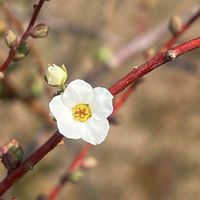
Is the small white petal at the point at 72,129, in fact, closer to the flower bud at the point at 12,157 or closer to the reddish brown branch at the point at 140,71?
the reddish brown branch at the point at 140,71

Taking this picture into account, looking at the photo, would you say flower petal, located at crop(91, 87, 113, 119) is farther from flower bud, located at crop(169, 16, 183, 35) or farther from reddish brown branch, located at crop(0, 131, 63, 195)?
flower bud, located at crop(169, 16, 183, 35)

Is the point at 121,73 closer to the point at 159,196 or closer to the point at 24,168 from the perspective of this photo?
the point at 159,196

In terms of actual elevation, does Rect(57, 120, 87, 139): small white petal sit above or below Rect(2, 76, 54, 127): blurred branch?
above

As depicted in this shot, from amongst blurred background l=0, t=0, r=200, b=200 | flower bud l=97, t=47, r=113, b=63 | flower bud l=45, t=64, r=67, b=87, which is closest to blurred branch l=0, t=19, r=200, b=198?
flower bud l=45, t=64, r=67, b=87

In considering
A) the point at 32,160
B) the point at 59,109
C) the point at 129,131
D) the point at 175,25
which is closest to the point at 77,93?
the point at 59,109

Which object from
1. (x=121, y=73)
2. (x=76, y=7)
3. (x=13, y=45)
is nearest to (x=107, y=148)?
(x=121, y=73)

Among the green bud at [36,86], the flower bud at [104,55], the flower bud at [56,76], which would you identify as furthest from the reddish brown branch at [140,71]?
the flower bud at [104,55]
